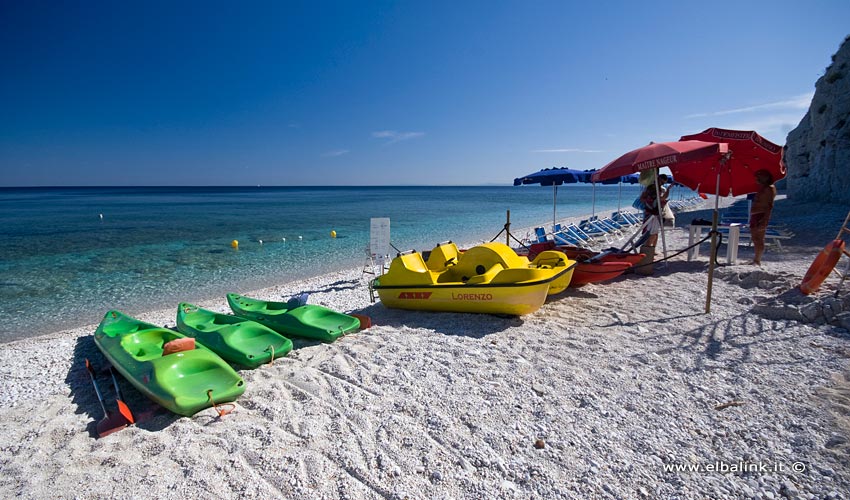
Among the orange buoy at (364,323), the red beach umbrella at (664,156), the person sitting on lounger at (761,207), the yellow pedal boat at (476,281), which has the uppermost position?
the red beach umbrella at (664,156)

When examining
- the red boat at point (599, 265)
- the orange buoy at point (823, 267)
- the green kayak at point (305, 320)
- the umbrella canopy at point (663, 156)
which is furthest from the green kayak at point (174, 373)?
→ the orange buoy at point (823, 267)

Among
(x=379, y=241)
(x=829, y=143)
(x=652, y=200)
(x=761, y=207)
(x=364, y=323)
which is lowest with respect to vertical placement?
(x=364, y=323)

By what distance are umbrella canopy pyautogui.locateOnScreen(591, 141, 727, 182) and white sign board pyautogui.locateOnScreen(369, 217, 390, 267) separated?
15.5ft

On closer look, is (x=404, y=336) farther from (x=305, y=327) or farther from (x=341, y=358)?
(x=305, y=327)

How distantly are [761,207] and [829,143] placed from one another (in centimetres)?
1693

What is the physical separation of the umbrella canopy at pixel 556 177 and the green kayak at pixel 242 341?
8410mm

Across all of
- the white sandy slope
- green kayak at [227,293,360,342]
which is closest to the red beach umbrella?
the white sandy slope

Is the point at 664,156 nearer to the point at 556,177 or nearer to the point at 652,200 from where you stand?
the point at 652,200

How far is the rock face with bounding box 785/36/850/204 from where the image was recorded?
58.1ft

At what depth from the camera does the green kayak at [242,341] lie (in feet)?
14.7

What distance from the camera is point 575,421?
10.5ft

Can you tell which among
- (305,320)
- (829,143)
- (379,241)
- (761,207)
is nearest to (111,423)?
(305,320)

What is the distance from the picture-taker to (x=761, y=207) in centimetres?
788

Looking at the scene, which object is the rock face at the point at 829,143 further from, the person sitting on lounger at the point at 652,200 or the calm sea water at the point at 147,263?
the calm sea water at the point at 147,263
